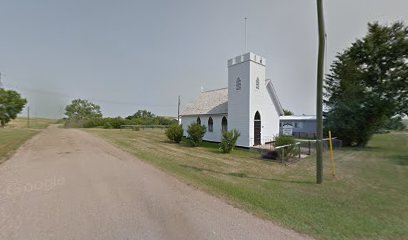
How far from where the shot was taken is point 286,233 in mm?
3781

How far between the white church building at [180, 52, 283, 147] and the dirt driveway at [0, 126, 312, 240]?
34.7 ft

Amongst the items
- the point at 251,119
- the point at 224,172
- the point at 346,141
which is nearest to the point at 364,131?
the point at 346,141

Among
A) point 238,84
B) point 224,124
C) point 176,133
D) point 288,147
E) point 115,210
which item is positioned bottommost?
point 115,210

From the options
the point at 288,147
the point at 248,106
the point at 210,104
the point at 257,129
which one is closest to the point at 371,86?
the point at 257,129

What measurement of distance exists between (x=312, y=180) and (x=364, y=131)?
1600 cm

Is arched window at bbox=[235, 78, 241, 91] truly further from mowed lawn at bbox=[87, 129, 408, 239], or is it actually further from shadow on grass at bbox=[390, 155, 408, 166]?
shadow on grass at bbox=[390, 155, 408, 166]

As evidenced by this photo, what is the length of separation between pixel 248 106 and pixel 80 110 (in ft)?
212

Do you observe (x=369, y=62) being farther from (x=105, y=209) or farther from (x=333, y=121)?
(x=105, y=209)

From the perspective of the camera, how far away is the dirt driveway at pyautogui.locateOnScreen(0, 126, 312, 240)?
366 centimetres

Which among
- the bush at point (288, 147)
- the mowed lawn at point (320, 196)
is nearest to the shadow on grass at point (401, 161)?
the mowed lawn at point (320, 196)

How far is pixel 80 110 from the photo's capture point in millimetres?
64812

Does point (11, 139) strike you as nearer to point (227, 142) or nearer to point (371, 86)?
point (227, 142)

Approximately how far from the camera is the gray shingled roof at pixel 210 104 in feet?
67.3

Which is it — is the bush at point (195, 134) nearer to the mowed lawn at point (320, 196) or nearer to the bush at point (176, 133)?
the bush at point (176, 133)
